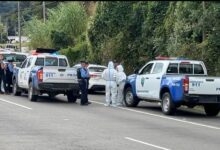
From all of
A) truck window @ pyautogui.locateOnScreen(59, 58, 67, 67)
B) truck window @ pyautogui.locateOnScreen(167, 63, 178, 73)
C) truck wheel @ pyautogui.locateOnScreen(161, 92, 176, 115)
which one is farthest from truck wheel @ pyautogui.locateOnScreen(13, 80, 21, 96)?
truck wheel @ pyautogui.locateOnScreen(161, 92, 176, 115)

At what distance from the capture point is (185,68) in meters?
18.1

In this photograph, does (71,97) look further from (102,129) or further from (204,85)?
(102,129)

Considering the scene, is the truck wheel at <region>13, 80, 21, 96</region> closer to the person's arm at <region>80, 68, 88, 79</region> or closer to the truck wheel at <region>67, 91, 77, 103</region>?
the truck wheel at <region>67, 91, 77, 103</region>

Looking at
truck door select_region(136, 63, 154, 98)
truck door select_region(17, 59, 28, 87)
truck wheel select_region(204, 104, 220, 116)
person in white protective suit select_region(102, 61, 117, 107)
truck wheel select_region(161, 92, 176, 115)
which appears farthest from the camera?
truck door select_region(17, 59, 28, 87)

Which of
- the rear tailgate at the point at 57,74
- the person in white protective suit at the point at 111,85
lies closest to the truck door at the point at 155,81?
the person in white protective suit at the point at 111,85

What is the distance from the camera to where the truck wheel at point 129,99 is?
1984 centimetres

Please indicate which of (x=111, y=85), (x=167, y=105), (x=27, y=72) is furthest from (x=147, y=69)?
(x=27, y=72)

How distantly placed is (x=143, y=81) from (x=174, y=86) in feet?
7.78

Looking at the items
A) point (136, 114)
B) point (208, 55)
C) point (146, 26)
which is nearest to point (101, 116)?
point (136, 114)

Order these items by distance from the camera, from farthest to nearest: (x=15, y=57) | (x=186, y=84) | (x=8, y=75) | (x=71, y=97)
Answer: (x=15, y=57), (x=8, y=75), (x=71, y=97), (x=186, y=84)

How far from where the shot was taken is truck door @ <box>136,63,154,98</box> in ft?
61.5

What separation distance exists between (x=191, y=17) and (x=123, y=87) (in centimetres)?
627

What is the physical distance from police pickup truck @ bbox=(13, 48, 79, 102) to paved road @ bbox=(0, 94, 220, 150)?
1.39m

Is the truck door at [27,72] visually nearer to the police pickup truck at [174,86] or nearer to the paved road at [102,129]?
the paved road at [102,129]
